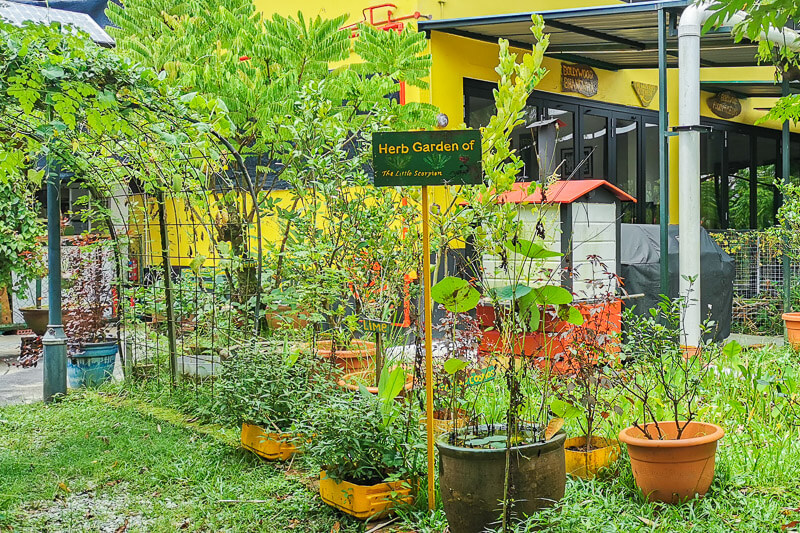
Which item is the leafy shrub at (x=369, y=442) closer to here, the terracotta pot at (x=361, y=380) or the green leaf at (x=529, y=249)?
the terracotta pot at (x=361, y=380)

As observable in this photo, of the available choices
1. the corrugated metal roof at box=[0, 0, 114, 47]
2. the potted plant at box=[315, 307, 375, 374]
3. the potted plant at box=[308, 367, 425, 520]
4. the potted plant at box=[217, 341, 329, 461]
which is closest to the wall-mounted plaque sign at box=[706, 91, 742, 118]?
the corrugated metal roof at box=[0, 0, 114, 47]

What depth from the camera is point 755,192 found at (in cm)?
1620

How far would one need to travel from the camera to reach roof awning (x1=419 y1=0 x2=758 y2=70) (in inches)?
345

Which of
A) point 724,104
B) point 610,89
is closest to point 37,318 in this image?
point 610,89

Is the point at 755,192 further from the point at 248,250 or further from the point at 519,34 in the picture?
the point at 248,250

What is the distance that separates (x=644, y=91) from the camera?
1351 cm

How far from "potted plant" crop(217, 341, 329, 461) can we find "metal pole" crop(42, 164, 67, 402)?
272 centimetres

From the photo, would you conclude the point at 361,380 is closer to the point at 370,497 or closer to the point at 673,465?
the point at 370,497

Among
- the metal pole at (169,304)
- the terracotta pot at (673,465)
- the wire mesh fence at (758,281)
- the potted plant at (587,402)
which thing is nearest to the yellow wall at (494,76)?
the wire mesh fence at (758,281)

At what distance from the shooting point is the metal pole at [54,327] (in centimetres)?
780

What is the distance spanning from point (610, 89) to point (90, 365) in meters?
8.57

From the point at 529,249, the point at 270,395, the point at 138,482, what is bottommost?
the point at 138,482

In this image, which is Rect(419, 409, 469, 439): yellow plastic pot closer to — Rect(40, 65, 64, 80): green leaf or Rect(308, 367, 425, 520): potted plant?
Rect(308, 367, 425, 520): potted plant

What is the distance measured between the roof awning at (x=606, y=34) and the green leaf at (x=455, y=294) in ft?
18.1
